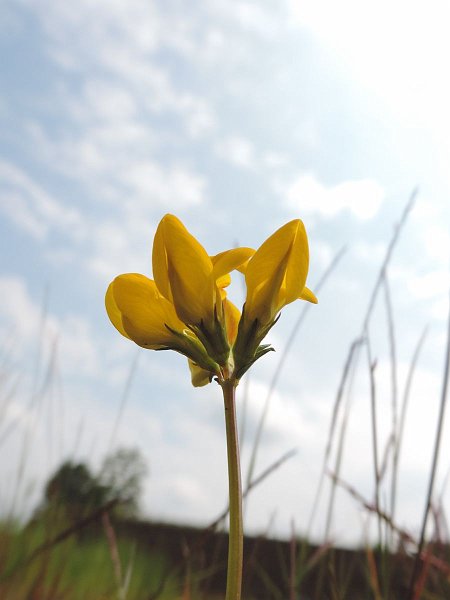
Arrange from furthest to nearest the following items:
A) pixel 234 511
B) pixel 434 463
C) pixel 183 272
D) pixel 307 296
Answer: pixel 434 463, pixel 307 296, pixel 183 272, pixel 234 511

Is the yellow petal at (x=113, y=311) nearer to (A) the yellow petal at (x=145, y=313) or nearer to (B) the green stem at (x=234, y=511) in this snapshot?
(A) the yellow petal at (x=145, y=313)

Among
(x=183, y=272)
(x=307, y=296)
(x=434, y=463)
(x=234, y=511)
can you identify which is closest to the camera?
(x=234, y=511)

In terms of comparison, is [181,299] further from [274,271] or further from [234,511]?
[234,511]

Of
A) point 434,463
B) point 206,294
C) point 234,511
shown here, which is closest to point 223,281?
point 206,294

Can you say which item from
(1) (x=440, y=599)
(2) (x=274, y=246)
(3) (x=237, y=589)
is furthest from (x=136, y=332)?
(1) (x=440, y=599)

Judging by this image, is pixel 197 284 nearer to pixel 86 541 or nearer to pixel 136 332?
pixel 136 332

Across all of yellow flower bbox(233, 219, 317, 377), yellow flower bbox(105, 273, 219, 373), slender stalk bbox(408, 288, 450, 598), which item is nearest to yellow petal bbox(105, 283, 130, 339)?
yellow flower bbox(105, 273, 219, 373)

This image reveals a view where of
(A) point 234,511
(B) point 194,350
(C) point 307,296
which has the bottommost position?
(A) point 234,511

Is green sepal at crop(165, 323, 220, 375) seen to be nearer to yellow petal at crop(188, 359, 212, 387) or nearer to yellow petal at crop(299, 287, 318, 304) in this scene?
yellow petal at crop(188, 359, 212, 387)
